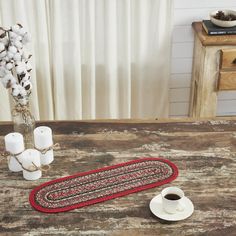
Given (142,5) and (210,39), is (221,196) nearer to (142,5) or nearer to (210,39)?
(210,39)

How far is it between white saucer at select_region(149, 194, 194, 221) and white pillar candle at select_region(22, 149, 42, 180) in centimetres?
46

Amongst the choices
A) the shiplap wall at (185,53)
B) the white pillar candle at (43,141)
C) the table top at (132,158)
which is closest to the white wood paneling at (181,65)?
the shiplap wall at (185,53)

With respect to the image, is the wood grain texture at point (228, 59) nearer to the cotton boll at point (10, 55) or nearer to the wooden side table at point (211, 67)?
the wooden side table at point (211, 67)

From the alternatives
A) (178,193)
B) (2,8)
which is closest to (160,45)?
(2,8)

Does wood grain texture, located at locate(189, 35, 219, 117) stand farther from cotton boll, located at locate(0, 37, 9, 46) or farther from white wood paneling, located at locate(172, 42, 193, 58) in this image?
cotton boll, located at locate(0, 37, 9, 46)

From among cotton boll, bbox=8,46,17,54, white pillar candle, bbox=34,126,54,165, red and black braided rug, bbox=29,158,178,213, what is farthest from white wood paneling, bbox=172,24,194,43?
cotton boll, bbox=8,46,17,54

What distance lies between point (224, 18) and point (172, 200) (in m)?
1.63

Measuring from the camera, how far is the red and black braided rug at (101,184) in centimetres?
183

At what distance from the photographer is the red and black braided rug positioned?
183 centimetres

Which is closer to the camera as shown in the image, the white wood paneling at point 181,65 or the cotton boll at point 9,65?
the cotton boll at point 9,65

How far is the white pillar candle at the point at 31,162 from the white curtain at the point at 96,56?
136 centimetres

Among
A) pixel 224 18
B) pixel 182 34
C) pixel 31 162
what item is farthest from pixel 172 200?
pixel 182 34

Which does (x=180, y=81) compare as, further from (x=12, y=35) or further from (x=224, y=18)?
(x=12, y=35)

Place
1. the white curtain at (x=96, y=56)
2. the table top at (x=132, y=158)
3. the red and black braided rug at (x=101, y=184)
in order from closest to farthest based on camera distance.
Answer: the table top at (x=132, y=158) < the red and black braided rug at (x=101, y=184) < the white curtain at (x=96, y=56)
